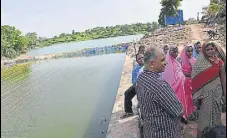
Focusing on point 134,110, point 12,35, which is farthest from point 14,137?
point 12,35

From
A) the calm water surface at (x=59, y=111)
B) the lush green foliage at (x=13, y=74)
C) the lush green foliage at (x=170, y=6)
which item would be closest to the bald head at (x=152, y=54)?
the calm water surface at (x=59, y=111)

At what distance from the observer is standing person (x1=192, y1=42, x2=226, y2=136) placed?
10.5 ft

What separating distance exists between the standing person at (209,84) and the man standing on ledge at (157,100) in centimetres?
99

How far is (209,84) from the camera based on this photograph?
10.9 feet

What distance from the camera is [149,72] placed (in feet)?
7.64

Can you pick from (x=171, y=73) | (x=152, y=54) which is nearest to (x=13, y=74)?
(x=171, y=73)

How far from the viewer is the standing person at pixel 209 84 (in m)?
3.21

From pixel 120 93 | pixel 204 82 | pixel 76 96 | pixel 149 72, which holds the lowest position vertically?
pixel 76 96

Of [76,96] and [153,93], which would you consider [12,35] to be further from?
[153,93]

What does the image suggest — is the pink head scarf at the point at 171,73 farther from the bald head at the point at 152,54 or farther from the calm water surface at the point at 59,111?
the calm water surface at the point at 59,111

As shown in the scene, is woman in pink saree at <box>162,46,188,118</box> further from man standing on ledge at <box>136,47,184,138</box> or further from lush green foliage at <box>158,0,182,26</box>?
lush green foliage at <box>158,0,182,26</box>

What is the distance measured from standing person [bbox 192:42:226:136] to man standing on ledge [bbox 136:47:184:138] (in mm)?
991

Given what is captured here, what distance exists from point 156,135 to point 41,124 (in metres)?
7.94

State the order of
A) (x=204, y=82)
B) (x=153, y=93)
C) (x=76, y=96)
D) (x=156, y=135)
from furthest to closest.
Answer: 1. (x=76, y=96)
2. (x=204, y=82)
3. (x=156, y=135)
4. (x=153, y=93)
